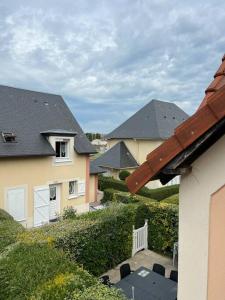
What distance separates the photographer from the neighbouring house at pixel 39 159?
15461 mm

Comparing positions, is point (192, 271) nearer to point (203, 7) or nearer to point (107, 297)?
point (107, 297)

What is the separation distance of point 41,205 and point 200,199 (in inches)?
595

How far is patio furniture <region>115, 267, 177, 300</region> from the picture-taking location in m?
6.87

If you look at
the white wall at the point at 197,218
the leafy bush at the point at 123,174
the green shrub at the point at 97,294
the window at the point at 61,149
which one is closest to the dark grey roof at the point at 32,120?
the window at the point at 61,149

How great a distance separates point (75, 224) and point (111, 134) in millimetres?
26308

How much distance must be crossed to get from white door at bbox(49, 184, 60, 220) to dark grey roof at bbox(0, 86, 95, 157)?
104 inches

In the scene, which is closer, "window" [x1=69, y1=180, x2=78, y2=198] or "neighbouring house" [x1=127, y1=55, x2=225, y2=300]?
"neighbouring house" [x1=127, y1=55, x2=225, y2=300]

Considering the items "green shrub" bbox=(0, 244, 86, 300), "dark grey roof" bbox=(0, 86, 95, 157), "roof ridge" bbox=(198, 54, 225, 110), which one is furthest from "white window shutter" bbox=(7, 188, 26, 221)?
"roof ridge" bbox=(198, 54, 225, 110)

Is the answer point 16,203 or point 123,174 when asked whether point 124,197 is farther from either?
point 123,174

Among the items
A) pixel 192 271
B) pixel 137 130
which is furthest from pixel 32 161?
pixel 137 130

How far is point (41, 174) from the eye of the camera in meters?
16.9

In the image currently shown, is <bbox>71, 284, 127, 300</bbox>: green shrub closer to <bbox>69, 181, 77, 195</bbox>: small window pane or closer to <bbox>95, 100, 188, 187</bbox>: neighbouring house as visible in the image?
<bbox>69, 181, 77, 195</bbox>: small window pane

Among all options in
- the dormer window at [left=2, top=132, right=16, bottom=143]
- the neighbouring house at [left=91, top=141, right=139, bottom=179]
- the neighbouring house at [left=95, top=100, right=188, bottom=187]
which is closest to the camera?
the dormer window at [left=2, top=132, right=16, bottom=143]

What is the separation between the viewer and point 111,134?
35.1 metres
